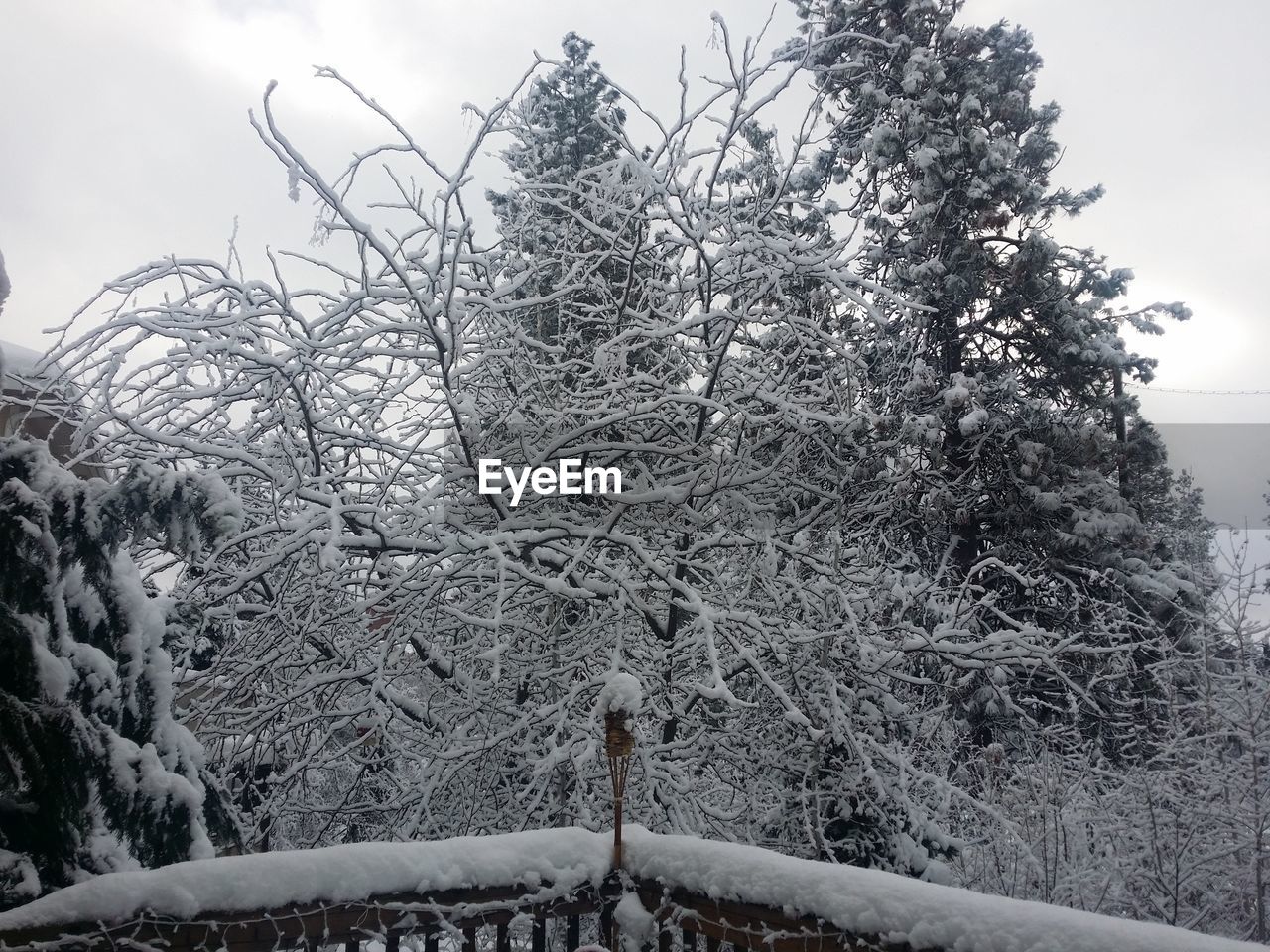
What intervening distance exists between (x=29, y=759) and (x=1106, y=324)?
14.5 metres

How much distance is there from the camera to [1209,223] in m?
8.68

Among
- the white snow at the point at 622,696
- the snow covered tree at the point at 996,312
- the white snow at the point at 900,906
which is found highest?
the snow covered tree at the point at 996,312

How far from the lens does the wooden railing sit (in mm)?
1985

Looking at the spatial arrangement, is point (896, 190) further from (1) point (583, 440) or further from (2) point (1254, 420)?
(1) point (583, 440)

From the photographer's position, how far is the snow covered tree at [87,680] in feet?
8.20

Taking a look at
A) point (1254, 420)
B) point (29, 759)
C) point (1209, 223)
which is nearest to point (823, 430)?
point (29, 759)

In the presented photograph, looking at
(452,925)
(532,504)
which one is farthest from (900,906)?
(532,504)

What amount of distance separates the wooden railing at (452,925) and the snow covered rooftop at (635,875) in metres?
0.03

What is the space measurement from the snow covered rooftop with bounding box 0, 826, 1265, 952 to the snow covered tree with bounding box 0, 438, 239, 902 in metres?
0.61

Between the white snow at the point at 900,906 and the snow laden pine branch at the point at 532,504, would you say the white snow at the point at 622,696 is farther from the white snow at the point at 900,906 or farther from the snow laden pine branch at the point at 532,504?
the snow laden pine branch at the point at 532,504

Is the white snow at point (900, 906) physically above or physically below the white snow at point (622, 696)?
below

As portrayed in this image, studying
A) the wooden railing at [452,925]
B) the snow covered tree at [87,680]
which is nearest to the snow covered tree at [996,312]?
the wooden railing at [452,925]

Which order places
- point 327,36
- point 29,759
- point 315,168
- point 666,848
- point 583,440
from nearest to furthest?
point 29,759
point 666,848
point 315,168
point 327,36
point 583,440

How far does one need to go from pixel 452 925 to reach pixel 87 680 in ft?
4.99
